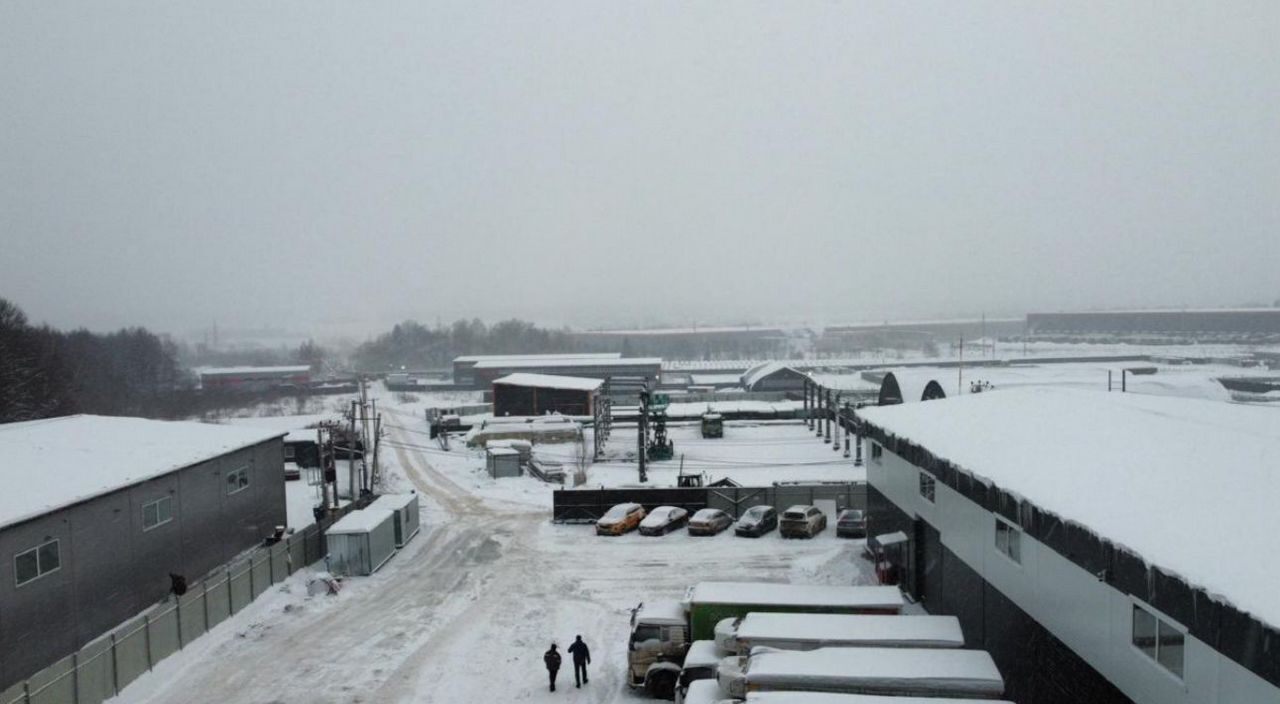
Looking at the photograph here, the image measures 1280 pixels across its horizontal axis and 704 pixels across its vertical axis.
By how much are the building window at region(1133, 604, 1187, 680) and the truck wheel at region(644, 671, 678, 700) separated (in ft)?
24.9

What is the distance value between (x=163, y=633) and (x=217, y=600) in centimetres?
202

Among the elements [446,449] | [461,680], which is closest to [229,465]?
[461,680]

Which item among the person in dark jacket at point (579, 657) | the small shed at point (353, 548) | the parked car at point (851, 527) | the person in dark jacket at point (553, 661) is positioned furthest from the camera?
the parked car at point (851, 527)

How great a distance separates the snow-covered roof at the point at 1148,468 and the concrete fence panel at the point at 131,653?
14.6 metres

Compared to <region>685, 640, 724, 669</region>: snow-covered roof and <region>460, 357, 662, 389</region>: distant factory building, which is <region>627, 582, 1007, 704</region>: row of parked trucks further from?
<region>460, 357, 662, 389</region>: distant factory building

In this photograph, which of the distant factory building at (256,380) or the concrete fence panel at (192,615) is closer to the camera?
the concrete fence panel at (192,615)

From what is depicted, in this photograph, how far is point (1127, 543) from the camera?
8586 millimetres

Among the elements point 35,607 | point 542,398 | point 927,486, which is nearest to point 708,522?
point 927,486

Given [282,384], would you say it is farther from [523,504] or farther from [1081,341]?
[1081,341]

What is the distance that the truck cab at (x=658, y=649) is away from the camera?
1405cm

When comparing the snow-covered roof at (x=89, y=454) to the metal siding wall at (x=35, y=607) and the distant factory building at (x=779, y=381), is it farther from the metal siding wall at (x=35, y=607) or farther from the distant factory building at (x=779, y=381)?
the distant factory building at (x=779, y=381)

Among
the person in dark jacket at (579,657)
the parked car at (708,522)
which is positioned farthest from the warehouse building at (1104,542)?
the parked car at (708,522)

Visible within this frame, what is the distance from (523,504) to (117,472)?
14.4 metres

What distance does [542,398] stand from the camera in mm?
54031
